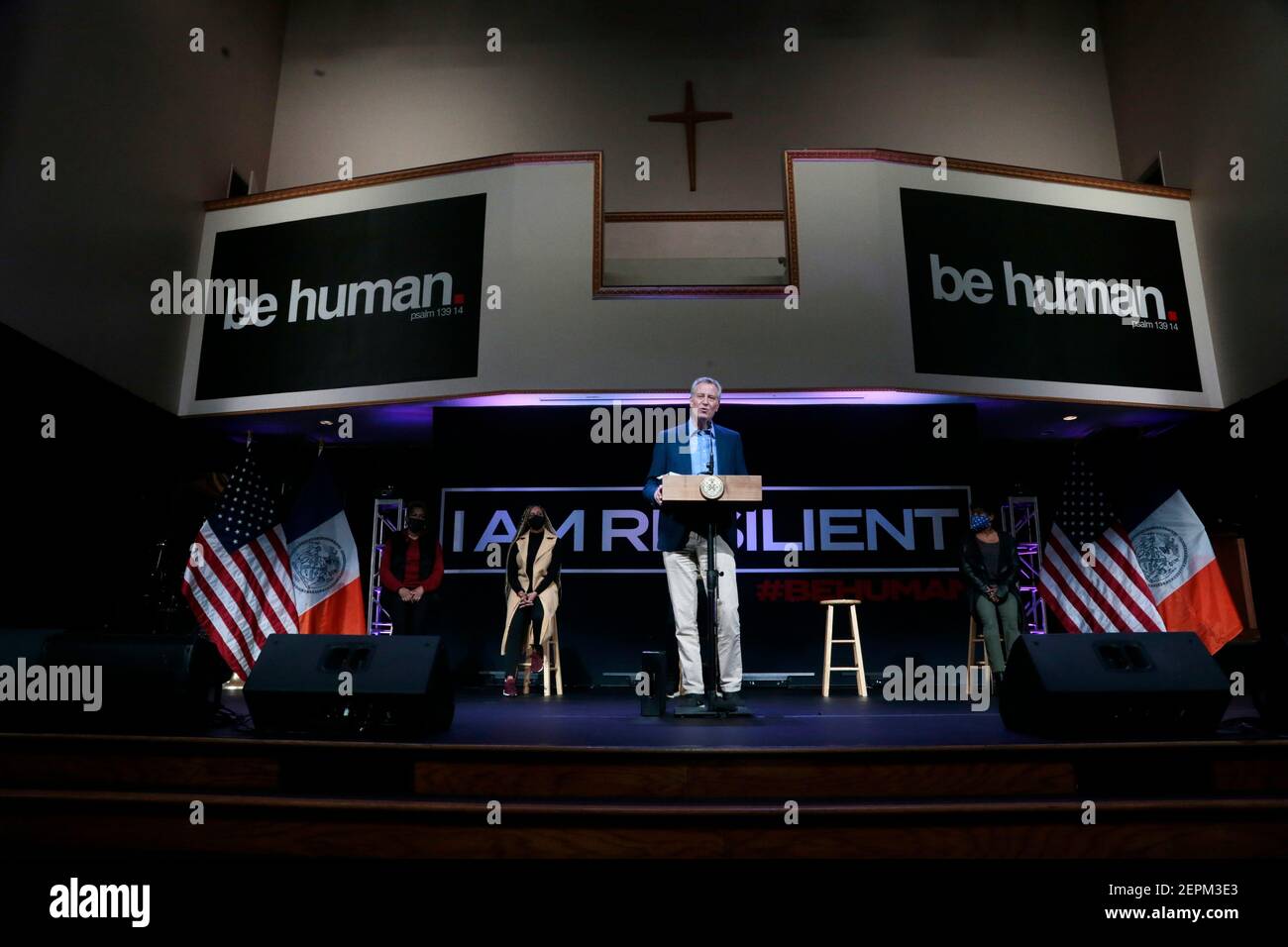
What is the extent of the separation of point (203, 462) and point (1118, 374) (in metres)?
8.64

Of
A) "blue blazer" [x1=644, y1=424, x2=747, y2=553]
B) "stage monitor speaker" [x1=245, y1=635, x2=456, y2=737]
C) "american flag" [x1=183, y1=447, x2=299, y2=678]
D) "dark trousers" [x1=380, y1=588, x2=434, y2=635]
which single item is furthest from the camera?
"dark trousers" [x1=380, y1=588, x2=434, y2=635]

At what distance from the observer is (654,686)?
382 cm

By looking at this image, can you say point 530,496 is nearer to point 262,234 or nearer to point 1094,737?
point 262,234

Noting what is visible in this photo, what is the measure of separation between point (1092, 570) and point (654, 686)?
484 centimetres

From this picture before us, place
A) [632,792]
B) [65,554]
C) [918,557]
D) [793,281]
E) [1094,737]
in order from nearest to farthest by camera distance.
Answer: [632,792]
[1094,737]
[65,554]
[793,281]
[918,557]

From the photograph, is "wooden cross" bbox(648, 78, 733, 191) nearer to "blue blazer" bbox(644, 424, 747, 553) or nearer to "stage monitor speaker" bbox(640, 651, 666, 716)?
"blue blazer" bbox(644, 424, 747, 553)

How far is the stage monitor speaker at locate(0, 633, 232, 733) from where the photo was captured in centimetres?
299

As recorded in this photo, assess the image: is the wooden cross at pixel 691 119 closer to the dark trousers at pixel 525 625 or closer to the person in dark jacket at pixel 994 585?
the person in dark jacket at pixel 994 585

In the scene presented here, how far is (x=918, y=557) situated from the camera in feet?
24.1

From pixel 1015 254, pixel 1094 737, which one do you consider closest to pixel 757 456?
pixel 1015 254

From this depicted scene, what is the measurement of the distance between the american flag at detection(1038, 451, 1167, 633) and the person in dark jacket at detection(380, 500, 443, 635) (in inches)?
211

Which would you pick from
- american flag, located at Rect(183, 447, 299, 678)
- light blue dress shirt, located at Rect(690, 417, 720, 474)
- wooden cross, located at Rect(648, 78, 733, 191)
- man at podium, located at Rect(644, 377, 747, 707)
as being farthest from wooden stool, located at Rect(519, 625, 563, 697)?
wooden cross, located at Rect(648, 78, 733, 191)

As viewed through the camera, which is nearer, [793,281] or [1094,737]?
[1094,737]

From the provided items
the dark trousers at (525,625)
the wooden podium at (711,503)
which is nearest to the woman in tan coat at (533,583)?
the dark trousers at (525,625)
